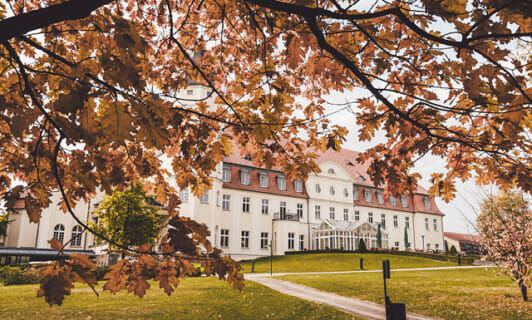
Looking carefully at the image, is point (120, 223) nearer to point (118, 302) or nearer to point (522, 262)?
point (118, 302)

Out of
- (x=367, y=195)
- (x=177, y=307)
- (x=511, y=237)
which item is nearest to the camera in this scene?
(x=177, y=307)

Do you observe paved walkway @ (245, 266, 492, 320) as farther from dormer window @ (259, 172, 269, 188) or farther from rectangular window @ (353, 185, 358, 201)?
rectangular window @ (353, 185, 358, 201)

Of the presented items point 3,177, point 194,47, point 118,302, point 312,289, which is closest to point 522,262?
point 312,289

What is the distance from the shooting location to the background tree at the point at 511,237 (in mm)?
10648

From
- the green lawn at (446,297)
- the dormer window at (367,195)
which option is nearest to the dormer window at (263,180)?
the dormer window at (367,195)

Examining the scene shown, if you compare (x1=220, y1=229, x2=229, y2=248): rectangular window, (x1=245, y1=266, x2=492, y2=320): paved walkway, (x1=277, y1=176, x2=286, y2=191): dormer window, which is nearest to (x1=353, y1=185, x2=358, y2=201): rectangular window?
(x1=277, y1=176, x2=286, y2=191): dormer window

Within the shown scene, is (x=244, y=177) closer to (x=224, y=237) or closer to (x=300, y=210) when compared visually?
(x=224, y=237)

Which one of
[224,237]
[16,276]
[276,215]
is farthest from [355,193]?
[16,276]

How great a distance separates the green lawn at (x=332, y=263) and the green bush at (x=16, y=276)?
11.2 meters

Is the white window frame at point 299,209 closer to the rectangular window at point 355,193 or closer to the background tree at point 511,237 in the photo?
the rectangular window at point 355,193

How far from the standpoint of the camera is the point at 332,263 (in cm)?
2556

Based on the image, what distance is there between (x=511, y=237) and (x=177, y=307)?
1027 cm

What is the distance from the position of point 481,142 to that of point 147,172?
13.0 feet

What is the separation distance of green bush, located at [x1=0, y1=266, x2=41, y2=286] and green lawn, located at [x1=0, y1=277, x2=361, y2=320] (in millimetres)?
5658
